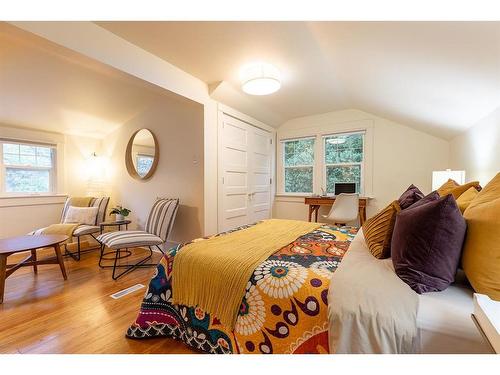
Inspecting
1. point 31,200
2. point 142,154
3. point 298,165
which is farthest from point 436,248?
point 31,200

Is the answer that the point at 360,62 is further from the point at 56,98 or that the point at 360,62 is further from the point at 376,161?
the point at 56,98

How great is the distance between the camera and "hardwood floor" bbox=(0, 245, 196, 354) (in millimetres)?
1430

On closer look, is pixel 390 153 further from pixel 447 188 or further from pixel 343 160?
pixel 447 188

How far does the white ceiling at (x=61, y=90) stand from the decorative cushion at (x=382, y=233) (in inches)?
92.6

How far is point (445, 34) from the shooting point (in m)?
1.32

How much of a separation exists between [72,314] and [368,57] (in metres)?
3.21

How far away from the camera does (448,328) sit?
77 cm

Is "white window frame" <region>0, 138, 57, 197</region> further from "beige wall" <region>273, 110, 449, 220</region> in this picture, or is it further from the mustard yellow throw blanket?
"beige wall" <region>273, 110, 449, 220</region>

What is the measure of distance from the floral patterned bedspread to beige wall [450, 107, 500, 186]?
166cm

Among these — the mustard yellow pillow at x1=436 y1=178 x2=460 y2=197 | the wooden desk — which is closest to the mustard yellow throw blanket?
the mustard yellow pillow at x1=436 y1=178 x2=460 y2=197

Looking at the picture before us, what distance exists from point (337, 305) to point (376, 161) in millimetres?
3476

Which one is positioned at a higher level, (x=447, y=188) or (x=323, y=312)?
(x=447, y=188)

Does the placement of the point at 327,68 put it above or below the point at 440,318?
above
